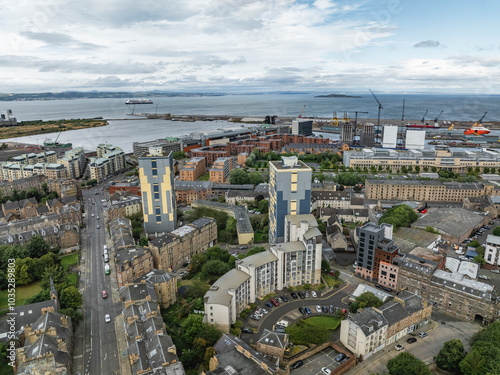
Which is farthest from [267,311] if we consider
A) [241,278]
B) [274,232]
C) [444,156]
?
[444,156]

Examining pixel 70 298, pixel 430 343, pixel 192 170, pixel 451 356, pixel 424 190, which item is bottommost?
pixel 430 343

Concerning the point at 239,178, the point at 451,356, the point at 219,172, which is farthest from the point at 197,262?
Answer: the point at 219,172

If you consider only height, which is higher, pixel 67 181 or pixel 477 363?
pixel 67 181

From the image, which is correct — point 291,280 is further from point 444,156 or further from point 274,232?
point 444,156

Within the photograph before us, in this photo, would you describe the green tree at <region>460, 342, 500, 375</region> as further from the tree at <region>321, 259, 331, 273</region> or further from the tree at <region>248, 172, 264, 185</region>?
the tree at <region>248, 172, 264, 185</region>

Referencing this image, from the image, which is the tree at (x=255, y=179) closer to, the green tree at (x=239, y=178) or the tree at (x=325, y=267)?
the green tree at (x=239, y=178)

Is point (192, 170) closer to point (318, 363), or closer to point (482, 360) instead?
point (318, 363)
